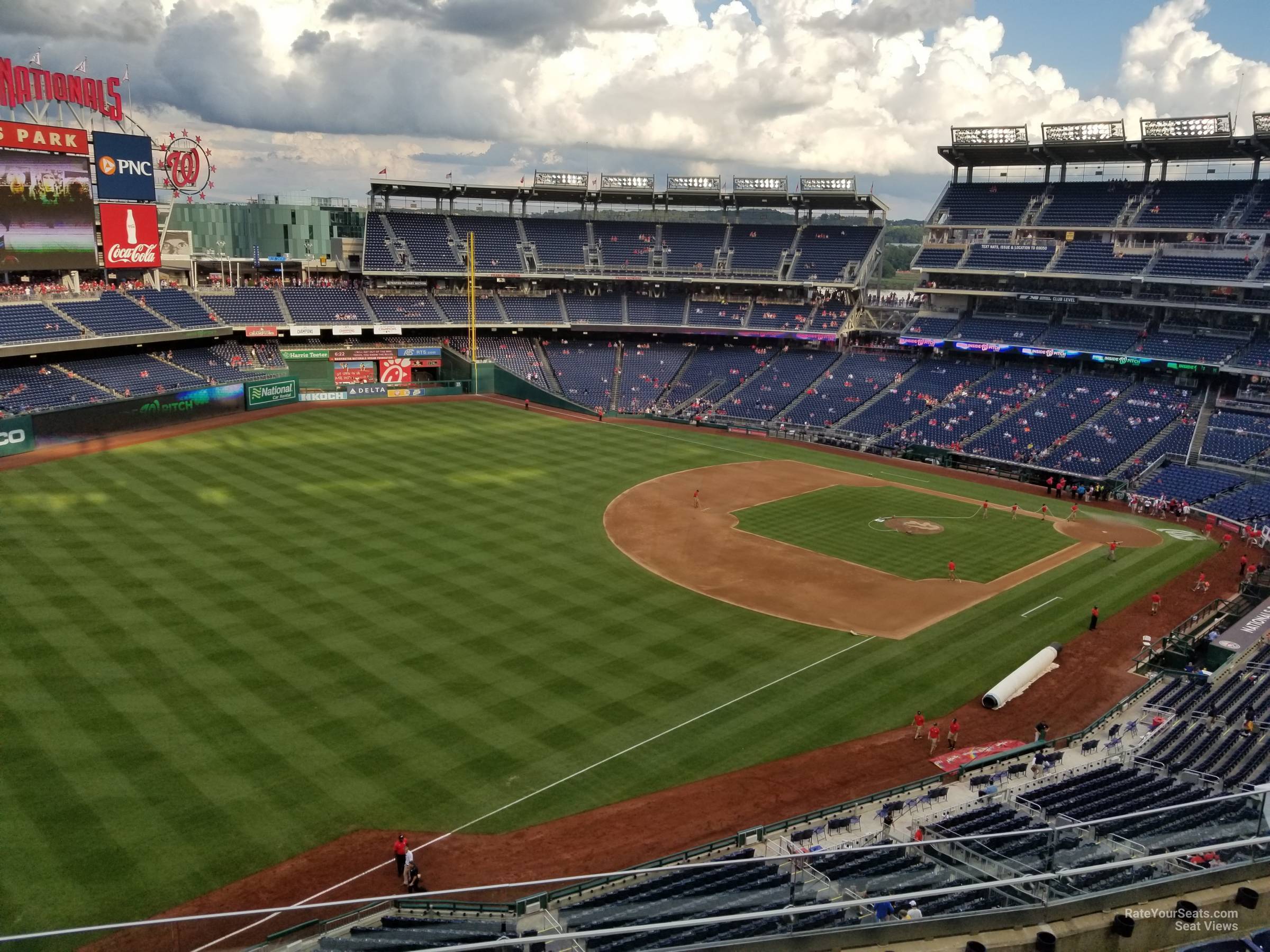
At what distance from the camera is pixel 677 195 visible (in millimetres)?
84750

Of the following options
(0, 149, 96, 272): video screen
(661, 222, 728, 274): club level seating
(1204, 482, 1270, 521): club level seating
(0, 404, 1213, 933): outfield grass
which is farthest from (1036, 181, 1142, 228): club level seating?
(0, 149, 96, 272): video screen

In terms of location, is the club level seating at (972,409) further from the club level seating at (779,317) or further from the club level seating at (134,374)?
the club level seating at (134,374)

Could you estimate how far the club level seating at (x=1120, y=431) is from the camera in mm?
56219

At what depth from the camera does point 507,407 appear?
235 feet

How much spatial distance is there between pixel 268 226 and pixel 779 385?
64.1m

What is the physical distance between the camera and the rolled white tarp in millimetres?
26844

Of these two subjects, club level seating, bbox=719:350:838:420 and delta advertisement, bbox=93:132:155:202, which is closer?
delta advertisement, bbox=93:132:155:202

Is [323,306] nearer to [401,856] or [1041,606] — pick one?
[1041,606]

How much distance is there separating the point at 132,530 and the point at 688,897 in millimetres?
31616

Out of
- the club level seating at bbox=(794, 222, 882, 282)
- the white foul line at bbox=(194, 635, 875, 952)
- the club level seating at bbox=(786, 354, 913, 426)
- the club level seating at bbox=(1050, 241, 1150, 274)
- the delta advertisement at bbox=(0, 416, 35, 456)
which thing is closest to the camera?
the white foul line at bbox=(194, 635, 875, 952)

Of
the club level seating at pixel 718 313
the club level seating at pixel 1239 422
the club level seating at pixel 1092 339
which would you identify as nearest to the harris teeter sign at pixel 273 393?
the club level seating at pixel 718 313

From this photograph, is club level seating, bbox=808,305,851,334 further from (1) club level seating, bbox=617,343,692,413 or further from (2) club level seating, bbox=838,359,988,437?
(1) club level seating, bbox=617,343,692,413

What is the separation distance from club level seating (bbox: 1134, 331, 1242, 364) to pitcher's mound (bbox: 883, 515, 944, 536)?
28.6 meters

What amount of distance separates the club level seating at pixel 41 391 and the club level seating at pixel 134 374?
123 centimetres
